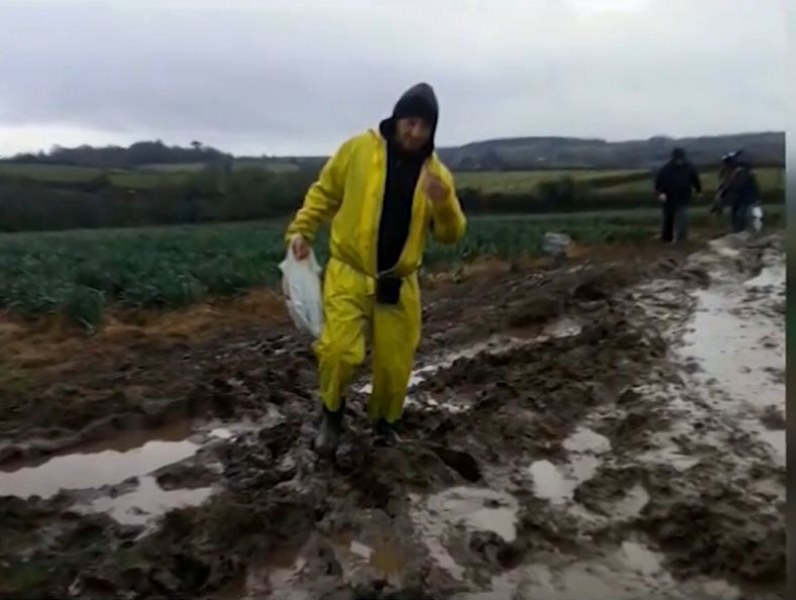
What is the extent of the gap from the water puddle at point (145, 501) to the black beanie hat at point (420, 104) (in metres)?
0.94

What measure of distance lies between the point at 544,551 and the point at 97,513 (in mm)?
944

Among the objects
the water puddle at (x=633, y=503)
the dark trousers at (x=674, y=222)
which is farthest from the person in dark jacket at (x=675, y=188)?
the water puddle at (x=633, y=503)

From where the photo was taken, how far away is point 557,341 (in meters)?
3.54

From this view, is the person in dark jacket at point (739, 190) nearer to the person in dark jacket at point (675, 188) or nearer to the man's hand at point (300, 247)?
the person in dark jacket at point (675, 188)

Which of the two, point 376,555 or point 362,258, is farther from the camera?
point 362,258

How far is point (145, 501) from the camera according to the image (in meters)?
2.58

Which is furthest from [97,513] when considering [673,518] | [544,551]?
[673,518]

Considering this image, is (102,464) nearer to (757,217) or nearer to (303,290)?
(303,290)

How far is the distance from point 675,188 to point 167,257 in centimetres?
119

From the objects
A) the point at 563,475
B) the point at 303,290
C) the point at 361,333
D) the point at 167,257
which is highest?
the point at 167,257

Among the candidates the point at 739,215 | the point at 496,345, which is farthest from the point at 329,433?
A: the point at 739,215

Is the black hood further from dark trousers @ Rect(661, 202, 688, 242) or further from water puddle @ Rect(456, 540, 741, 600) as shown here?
water puddle @ Rect(456, 540, 741, 600)

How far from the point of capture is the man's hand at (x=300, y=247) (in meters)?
2.71

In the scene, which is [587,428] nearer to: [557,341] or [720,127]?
[557,341]
